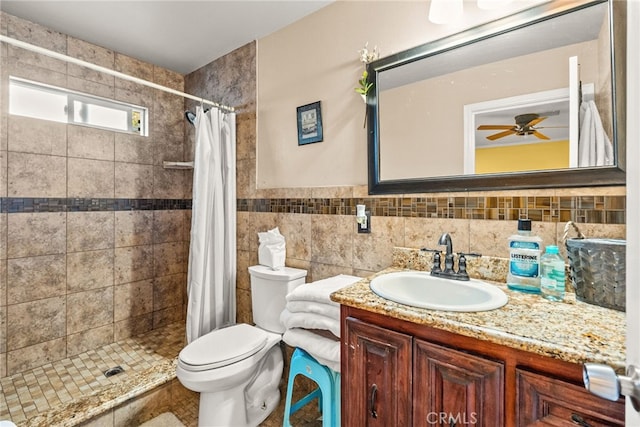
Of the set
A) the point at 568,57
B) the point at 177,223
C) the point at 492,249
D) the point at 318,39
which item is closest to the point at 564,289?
the point at 492,249

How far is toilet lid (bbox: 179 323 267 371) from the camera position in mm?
1438

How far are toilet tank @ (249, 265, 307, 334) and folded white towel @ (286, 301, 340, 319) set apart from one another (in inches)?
12.4

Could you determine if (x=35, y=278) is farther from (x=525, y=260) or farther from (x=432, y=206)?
(x=525, y=260)

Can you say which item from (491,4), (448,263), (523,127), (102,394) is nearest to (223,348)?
(102,394)

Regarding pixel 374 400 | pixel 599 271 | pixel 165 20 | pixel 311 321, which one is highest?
pixel 165 20

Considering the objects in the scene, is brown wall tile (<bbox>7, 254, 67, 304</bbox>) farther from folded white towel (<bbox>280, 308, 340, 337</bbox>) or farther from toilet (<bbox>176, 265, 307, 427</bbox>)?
folded white towel (<bbox>280, 308, 340, 337</bbox>)

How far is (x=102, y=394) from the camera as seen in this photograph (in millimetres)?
1646

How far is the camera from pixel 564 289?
3.29 ft

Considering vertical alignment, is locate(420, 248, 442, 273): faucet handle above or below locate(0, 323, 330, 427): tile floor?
above

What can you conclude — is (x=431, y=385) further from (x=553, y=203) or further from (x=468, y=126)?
(x=468, y=126)

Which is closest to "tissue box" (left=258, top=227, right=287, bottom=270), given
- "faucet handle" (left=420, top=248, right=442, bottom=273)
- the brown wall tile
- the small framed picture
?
the small framed picture

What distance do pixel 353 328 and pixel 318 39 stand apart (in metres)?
1.73

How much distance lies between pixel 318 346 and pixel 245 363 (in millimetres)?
458

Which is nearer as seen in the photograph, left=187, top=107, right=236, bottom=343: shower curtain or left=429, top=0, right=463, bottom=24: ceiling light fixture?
left=429, top=0, right=463, bottom=24: ceiling light fixture
